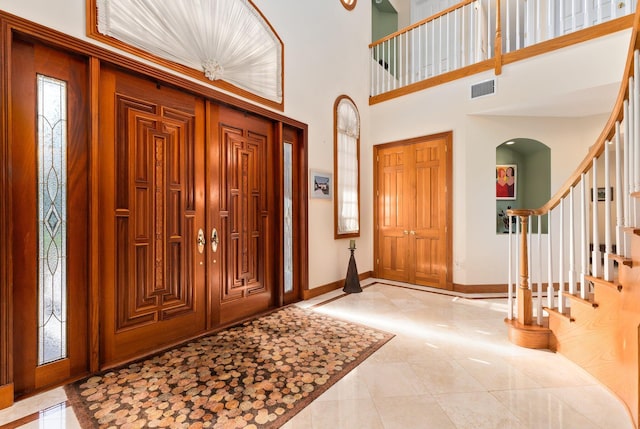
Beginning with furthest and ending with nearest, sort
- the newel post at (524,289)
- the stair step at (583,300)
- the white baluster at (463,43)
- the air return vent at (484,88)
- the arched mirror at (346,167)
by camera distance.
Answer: the arched mirror at (346,167), the white baluster at (463,43), the air return vent at (484,88), the newel post at (524,289), the stair step at (583,300)

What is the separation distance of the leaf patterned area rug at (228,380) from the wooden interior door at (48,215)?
27cm

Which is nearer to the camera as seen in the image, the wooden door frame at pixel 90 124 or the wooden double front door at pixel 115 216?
the wooden door frame at pixel 90 124

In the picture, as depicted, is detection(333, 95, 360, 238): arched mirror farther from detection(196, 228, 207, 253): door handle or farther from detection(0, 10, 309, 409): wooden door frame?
detection(196, 228, 207, 253): door handle

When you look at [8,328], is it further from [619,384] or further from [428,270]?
[428,270]

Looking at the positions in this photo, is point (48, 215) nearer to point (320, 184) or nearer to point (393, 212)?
point (320, 184)

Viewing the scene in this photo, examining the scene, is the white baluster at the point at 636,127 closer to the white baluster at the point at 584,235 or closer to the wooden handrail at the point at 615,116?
the wooden handrail at the point at 615,116

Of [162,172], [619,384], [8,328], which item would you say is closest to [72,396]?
[8,328]

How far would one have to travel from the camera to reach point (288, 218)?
3.94 meters

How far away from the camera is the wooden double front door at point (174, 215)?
2.34 metres

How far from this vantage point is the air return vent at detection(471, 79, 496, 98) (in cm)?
418

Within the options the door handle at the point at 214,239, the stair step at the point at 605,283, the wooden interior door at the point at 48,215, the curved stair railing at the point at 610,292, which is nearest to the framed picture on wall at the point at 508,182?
the curved stair railing at the point at 610,292

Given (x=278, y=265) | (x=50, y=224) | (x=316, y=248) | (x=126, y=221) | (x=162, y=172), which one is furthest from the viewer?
(x=316, y=248)

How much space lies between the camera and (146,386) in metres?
2.03

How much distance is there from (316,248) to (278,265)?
73 centimetres
